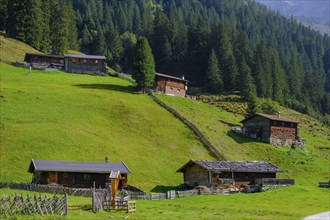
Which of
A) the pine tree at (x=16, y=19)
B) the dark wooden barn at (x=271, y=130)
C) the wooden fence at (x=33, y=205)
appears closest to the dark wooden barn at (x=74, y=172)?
the wooden fence at (x=33, y=205)

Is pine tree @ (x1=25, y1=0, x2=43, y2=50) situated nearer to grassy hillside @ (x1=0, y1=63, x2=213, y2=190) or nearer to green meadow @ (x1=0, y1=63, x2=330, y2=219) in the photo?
green meadow @ (x1=0, y1=63, x2=330, y2=219)

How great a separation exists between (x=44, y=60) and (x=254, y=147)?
6362 cm

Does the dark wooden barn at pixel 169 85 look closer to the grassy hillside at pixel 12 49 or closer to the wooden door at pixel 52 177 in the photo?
the grassy hillside at pixel 12 49

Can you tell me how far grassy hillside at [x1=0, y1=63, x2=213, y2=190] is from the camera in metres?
72.5

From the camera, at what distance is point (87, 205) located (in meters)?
47.2

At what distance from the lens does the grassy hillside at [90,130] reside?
7250 centimetres

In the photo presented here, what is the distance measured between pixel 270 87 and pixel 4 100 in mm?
85397

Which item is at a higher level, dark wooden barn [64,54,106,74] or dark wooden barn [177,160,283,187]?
dark wooden barn [64,54,106,74]

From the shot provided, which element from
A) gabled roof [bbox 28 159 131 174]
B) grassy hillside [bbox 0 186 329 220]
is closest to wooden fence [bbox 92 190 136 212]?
grassy hillside [bbox 0 186 329 220]

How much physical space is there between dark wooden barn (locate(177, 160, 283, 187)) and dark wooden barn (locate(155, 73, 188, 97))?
48.9 metres

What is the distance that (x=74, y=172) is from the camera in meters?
65.9

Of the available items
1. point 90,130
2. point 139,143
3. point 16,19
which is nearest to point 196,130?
point 139,143

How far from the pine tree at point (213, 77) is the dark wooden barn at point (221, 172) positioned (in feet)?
243

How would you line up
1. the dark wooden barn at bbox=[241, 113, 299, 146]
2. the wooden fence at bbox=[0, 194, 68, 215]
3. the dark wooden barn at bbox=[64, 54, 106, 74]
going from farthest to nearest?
the dark wooden barn at bbox=[64, 54, 106, 74], the dark wooden barn at bbox=[241, 113, 299, 146], the wooden fence at bbox=[0, 194, 68, 215]
